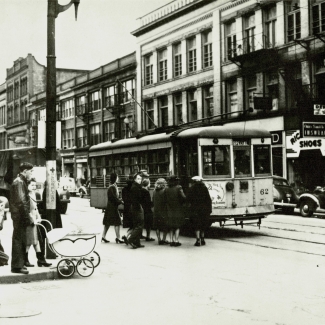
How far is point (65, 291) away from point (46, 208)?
2.58 m

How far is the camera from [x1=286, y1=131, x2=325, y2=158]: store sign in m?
27.1

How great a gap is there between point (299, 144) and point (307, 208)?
298 inches

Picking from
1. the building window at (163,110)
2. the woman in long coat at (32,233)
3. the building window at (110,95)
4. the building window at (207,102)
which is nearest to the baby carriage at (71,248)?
the woman in long coat at (32,233)

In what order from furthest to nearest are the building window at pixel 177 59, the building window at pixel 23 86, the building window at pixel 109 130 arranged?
the building window at pixel 23 86 < the building window at pixel 109 130 < the building window at pixel 177 59

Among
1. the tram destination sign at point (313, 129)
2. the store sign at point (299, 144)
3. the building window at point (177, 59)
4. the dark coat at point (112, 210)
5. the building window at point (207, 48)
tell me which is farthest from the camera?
the building window at point (177, 59)

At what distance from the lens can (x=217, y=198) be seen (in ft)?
49.1

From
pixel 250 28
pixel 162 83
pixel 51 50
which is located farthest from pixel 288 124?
pixel 51 50

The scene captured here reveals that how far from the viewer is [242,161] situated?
15648mm

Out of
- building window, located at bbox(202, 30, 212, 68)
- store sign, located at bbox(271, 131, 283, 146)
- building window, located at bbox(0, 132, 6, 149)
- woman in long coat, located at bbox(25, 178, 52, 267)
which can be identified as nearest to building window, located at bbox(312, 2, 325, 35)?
store sign, located at bbox(271, 131, 283, 146)

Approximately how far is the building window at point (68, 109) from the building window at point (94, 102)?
4.93 m

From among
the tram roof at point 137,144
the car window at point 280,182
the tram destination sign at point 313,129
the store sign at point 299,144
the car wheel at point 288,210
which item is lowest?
the car wheel at point 288,210

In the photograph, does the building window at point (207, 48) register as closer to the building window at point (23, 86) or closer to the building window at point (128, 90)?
the building window at point (128, 90)

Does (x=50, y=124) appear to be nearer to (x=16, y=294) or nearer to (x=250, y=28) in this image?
(x=16, y=294)

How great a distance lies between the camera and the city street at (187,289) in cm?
662
